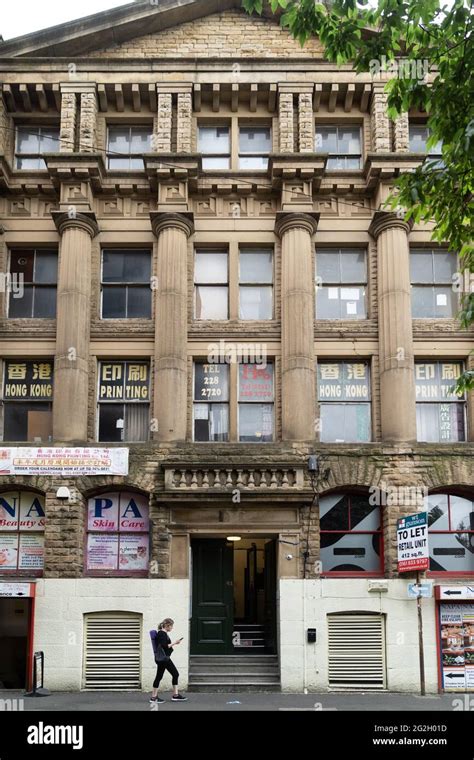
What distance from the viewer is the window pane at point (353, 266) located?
22.8 m

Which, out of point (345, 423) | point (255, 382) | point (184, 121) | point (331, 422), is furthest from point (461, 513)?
point (184, 121)

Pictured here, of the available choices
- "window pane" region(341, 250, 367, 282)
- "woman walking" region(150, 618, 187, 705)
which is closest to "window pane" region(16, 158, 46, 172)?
"window pane" region(341, 250, 367, 282)

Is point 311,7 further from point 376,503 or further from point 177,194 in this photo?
point 376,503

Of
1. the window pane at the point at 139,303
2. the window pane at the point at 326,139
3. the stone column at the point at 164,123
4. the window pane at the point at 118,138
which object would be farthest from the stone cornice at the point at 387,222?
the window pane at the point at 118,138

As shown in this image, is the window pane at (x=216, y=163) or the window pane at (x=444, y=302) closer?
the window pane at (x=444, y=302)

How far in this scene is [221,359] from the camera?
22.1 meters

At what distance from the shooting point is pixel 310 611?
20172 millimetres

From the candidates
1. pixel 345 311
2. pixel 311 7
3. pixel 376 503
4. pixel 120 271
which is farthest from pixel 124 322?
pixel 311 7

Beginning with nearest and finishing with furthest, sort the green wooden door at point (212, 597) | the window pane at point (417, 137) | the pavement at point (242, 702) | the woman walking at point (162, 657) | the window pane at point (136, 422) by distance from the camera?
the woman walking at point (162, 657)
the pavement at point (242, 702)
the green wooden door at point (212, 597)
the window pane at point (136, 422)
the window pane at point (417, 137)

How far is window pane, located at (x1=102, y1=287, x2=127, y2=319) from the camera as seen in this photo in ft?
74.0

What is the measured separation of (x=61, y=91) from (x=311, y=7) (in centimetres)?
1231

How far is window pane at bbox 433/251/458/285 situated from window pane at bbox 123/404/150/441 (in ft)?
27.8

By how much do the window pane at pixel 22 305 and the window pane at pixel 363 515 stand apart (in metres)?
9.73

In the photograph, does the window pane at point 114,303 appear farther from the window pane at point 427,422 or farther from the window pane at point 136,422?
the window pane at point 427,422
